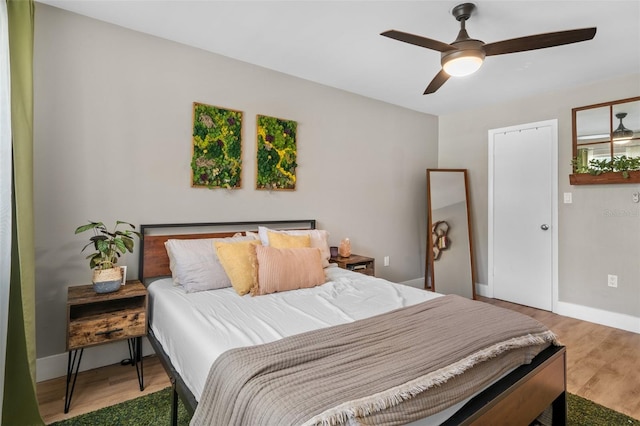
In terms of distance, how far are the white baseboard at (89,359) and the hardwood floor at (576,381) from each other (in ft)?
0.14

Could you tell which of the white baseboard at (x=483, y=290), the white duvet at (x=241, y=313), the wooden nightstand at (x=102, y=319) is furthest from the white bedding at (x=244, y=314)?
the white baseboard at (x=483, y=290)

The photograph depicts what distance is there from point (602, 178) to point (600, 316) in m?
1.43

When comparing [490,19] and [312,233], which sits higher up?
[490,19]

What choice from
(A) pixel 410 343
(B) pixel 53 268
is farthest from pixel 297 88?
(A) pixel 410 343

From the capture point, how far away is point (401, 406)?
107 centimetres

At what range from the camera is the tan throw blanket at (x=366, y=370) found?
3.37ft

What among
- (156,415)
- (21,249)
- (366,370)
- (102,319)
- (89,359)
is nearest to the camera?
(366,370)

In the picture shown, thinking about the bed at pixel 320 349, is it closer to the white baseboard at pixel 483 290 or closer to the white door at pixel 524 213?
the white door at pixel 524 213

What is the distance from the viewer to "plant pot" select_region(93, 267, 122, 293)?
6.94ft

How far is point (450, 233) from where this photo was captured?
4.44m

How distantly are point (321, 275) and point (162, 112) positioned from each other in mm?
1805

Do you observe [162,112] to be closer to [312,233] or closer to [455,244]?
→ [312,233]

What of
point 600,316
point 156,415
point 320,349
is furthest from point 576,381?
point 156,415

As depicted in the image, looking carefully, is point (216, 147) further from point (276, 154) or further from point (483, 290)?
point (483, 290)
